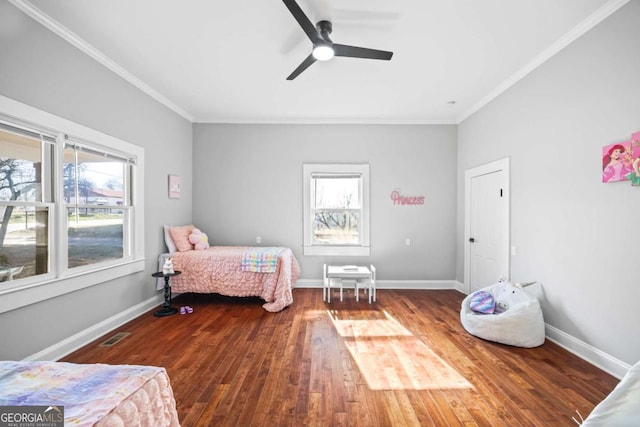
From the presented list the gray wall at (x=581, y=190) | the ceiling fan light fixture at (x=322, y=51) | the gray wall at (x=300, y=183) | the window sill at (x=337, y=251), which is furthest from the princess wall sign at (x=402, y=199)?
the ceiling fan light fixture at (x=322, y=51)

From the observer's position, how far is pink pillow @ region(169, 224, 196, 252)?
3908 mm

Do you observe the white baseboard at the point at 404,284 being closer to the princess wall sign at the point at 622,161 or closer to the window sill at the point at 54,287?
the window sill at the point at 54,287

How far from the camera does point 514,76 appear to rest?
123 inches

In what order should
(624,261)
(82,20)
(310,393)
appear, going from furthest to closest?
(82,20), (624,261), (310,393)

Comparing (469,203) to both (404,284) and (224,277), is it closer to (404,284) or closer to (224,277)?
(404,284)

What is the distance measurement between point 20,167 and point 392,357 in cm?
354

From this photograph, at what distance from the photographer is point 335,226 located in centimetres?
472

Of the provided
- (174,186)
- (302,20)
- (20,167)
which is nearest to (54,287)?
(20,167)

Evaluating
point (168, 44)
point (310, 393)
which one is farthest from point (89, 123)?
point (310, 393)

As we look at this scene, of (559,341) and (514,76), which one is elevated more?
(514,76)

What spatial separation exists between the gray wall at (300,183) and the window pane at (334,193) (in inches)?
12.8

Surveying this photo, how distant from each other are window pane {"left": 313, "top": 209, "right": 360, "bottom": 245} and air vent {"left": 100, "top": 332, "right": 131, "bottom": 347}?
113 inches

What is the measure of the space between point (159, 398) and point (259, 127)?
13.8 ft

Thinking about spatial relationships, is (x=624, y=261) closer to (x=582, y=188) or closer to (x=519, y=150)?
(x=582, y=188)
